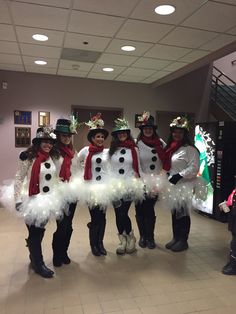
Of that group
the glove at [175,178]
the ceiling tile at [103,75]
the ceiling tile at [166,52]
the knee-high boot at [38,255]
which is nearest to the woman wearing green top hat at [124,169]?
the glove at [175,178]

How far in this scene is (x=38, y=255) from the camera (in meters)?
2.75

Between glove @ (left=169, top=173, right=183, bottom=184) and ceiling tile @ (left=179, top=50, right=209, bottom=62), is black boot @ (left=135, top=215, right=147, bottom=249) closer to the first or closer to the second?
glove @ (left=169, top=173, right=183, bottom=184)

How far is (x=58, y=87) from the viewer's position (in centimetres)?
612

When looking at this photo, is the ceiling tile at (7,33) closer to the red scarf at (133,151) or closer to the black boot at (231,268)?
the red scarf at (133,151)

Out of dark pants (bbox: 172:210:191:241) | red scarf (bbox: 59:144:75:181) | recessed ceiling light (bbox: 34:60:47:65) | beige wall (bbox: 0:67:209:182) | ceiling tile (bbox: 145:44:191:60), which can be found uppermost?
recessed ceiling light (bbox: 34:60:47:65)

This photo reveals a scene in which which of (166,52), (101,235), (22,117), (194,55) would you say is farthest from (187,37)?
(22,117)

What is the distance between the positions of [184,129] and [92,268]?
1835mm

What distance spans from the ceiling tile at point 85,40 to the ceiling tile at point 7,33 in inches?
27.2

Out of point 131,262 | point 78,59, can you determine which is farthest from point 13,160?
point 131,262

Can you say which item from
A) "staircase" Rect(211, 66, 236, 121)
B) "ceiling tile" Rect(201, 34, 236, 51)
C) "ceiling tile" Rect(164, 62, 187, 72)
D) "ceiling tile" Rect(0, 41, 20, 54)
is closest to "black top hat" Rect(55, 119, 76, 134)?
"ceiling tile" Rect(0, 41, 20, 54)

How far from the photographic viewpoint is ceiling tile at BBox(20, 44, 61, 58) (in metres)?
4.21

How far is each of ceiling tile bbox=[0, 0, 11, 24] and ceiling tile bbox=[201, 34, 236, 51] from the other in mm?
2575

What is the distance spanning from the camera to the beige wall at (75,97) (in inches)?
233

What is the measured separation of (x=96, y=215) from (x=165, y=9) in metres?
2.30
